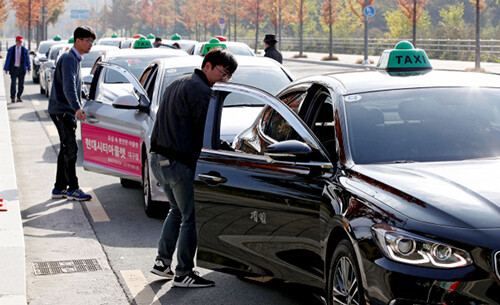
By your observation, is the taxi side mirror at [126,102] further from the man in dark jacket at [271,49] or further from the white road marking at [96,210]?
the man in dark jacket at [271,49]

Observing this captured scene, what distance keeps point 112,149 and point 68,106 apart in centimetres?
69

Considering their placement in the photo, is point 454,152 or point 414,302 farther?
point 454,152

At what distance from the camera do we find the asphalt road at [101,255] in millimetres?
6504

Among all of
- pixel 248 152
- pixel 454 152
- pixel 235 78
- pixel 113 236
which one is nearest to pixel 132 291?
pixel 248 152

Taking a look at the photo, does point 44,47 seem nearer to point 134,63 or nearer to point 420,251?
point 134,63

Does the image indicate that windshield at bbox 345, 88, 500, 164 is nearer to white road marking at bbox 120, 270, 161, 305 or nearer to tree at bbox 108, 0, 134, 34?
white road marking at bbox 120, 270, 161, 305

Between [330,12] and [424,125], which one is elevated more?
[330,12]

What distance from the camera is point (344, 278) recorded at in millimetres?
4746

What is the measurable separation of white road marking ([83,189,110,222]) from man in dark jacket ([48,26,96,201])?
13 cm

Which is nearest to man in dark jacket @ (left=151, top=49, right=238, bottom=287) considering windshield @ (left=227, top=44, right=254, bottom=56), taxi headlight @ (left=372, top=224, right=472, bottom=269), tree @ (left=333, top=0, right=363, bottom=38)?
taxi headlight @ (left=372, top=224, right=472, bottom=269)

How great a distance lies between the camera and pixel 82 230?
8984 mm

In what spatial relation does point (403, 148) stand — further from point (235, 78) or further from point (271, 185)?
point (235, 78)

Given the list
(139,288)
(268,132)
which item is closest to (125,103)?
(139,288)

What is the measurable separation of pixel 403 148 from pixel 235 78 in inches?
228
